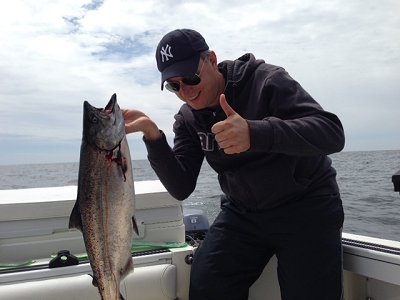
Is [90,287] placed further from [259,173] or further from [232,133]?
[232,133]

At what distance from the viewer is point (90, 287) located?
3.07m

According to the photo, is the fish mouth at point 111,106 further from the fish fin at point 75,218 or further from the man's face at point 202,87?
the man's face at point 202,87

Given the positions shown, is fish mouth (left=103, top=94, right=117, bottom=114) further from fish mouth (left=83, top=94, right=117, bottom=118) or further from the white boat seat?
the white boat seat

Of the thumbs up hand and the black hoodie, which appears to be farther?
the black hoodie

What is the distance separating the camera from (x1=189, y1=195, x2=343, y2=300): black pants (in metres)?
2.84

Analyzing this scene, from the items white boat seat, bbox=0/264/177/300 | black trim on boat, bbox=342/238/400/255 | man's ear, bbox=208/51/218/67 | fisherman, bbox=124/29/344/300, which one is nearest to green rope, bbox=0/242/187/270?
white boat seat, bbox=0/264/177/300

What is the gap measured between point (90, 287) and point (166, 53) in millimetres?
1743

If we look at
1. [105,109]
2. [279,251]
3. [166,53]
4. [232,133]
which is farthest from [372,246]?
[105,109]

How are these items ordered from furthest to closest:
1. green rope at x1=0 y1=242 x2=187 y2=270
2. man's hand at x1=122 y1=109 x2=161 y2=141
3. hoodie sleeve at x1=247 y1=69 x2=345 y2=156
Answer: green rope at x1=0 y1=242 x2=187 y2=270
man's hand at x1=122 y1=109 x2=161 y2=141
hoodie sleeve at x1=247 y1=69 x2=345 y2=156

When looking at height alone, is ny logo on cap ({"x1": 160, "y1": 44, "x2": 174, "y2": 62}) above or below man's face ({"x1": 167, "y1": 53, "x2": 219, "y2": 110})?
above

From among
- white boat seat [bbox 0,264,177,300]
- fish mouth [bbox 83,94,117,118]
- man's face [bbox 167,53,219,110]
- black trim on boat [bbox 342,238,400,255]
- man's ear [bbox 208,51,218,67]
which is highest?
man's ear [bbox 208,51,218,67]

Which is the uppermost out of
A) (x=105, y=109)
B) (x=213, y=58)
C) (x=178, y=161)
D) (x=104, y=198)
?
(x=213, y=58)

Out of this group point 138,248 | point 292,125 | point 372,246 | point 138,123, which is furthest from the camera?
point 138,248

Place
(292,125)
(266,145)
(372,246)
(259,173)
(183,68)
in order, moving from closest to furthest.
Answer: (266,145) → (292,125) → (183,68) → (259,173) → (372,246)
